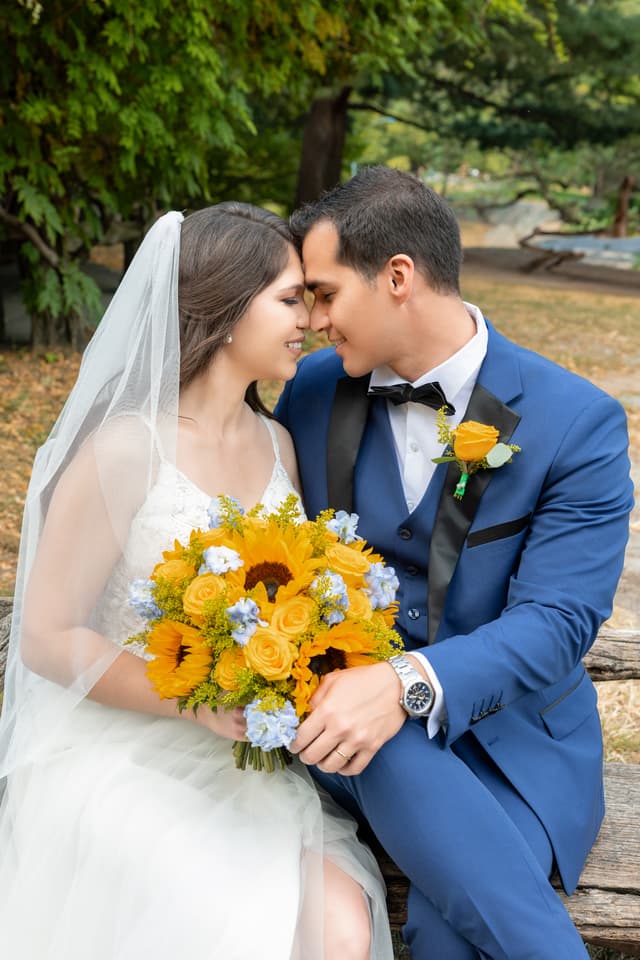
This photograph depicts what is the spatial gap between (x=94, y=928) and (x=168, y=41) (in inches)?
285

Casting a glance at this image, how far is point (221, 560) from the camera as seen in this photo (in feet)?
7.17

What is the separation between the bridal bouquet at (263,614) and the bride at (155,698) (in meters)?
0.19

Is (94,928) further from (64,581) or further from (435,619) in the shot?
(435,619)

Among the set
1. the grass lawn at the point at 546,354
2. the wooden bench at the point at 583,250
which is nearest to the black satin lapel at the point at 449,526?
the grass lawn at the point at 546,354

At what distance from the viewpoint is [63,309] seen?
9445 mm

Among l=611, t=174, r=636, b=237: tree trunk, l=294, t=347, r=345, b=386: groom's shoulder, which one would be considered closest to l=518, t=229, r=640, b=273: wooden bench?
l=611, t=174, r=636, b=237: tree trunk

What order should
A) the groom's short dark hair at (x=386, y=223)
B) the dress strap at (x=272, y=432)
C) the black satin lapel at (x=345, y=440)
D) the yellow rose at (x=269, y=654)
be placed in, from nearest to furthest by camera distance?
the yellow rose at (x=269, y=654) < the groom's short dark hair at (x=386, y=223) < the black satin lapel at (x=345, y=440) < the dress strap at (x=272, y=432)

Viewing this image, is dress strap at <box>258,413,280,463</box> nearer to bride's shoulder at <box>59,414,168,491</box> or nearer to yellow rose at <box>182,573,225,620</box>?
bride's shoulder at <box>59,414,168,491</box>

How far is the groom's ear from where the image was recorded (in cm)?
286

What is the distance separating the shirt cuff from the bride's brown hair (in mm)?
1027

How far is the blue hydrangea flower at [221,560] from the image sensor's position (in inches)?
85.7

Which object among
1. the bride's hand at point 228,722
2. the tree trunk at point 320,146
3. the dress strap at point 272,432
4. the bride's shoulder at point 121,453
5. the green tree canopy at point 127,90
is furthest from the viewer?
the tree trunk at point 320,146

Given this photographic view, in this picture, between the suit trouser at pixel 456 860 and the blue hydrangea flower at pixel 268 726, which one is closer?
Result: the blue hydrangea flower at pixel 268 726

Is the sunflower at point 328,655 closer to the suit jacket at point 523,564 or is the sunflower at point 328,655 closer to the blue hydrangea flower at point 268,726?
the blue hydrangea flower at point 268,726
